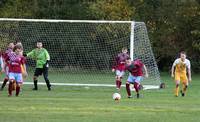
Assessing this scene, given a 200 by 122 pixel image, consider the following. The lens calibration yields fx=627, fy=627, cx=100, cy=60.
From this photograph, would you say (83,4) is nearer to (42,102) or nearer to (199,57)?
(199,57)

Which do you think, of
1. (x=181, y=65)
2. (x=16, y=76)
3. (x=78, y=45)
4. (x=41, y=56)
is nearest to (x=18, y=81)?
(x=16, y=76)

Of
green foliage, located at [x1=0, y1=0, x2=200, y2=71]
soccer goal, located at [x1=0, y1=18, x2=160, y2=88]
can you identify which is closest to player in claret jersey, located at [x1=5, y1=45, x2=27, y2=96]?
soccer goal, located at [x1=0, y1=18, x2=160, y2=88]

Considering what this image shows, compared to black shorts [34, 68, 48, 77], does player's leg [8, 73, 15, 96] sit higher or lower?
higher

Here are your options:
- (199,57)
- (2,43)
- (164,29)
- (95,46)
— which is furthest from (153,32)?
(2,43)

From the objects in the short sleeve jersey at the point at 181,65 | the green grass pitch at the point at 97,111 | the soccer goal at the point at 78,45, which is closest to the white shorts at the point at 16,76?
the green grass pitch at the point at 97,111

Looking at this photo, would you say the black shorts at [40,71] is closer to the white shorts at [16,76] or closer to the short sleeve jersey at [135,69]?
the white shorts at [16,76]

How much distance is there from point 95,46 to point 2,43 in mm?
5744

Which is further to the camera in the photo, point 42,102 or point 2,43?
point 2,43

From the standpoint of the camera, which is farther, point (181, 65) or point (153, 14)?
point (153, 14)

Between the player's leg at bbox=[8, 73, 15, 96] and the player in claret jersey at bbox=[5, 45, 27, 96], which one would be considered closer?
the player's leg at bbox=[8, 73, 15, 96]

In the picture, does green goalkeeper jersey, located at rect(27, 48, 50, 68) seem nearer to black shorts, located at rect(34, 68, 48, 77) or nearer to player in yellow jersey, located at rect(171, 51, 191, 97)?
black shorts, located at rect(34, 68, 48, 77)

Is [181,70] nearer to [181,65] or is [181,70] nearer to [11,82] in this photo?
[181,65]

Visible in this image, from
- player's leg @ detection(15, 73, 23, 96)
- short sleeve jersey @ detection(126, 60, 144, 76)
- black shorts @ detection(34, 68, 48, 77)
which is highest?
short sleeve jersey @ detection(126, 60, 144, 76)

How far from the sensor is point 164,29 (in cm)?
4622
